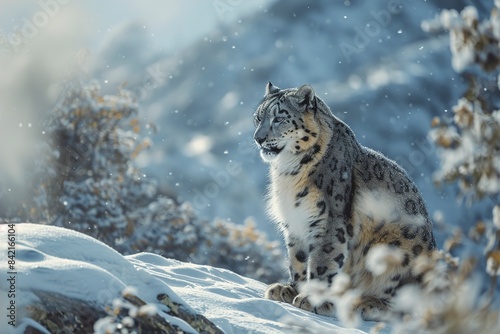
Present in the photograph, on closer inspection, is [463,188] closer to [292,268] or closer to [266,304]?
[266,304]

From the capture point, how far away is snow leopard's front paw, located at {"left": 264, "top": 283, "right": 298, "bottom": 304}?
6.85 meters

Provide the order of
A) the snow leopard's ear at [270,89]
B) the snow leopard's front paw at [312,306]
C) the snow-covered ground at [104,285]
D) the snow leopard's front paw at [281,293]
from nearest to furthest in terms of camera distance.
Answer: the snow-covered ground at [104,285]
the snow leopard's front paw at [312,306]
the snow leopard's front paw at [281,293]
the snow leopard's ear at [270,89]

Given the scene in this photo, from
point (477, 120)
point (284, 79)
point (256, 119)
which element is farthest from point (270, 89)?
point (284, 79)

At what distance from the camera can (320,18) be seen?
83.2 meters

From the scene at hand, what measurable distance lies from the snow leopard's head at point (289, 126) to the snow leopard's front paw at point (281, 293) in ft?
3.74

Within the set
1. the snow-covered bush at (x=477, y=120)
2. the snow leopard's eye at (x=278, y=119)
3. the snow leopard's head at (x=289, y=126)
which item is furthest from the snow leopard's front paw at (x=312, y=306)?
the snow-covered bush at (x=477, y=120)

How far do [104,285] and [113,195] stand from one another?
1024 centimetres

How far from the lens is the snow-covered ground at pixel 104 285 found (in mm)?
4000

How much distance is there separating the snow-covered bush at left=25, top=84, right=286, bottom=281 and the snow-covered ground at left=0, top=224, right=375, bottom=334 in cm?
765

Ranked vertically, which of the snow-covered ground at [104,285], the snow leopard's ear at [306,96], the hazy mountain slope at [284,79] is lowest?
the snow-covered ground at [104,285]

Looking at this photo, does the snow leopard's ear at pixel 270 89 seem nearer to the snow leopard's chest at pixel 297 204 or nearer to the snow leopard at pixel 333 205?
the snow leopard at pixel 333 205

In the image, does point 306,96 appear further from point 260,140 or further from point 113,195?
point 113,195

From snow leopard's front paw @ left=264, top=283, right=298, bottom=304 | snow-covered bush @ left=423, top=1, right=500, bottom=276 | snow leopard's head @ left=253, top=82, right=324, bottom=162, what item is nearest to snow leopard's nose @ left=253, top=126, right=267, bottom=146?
snow leopard's head @ left=253, top=82, right=324, bottom=162

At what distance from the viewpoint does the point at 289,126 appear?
7070mm
